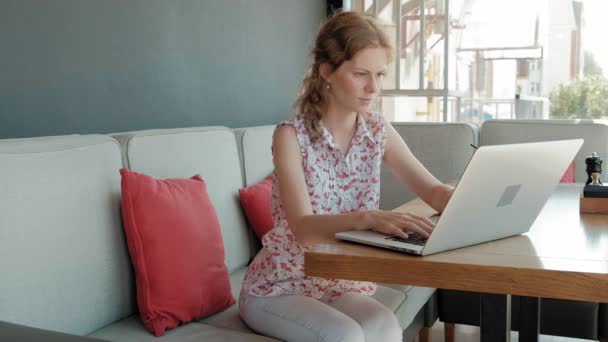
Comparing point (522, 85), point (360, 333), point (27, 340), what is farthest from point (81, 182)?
point (522, 85)

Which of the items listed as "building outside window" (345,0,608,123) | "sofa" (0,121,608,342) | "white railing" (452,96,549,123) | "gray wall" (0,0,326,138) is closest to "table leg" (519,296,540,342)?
"sofa" (0,121,608,342)

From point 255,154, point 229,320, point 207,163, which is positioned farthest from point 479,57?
point 229,320

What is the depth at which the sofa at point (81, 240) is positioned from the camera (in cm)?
145

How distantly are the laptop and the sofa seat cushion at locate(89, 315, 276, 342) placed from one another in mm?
462

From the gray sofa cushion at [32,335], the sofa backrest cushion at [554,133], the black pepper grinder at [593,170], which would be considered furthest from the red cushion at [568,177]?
the gray sofa cushion at [32,335]

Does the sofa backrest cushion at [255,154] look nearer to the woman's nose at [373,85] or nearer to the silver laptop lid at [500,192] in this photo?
the woman's nose at [373,85]

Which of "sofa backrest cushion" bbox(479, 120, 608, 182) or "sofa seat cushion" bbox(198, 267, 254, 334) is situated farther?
"sofa backrest cushion" bbox(479, 120, 608, 182)

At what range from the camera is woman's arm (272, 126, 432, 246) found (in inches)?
49.7

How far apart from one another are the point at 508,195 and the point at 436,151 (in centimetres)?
198

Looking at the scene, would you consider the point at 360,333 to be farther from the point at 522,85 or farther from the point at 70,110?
the point at 522,85

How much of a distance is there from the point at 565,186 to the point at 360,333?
101 centimetres

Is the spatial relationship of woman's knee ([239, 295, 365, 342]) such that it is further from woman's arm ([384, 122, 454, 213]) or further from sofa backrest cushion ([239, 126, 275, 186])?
sofa backrest cushion ([239, 126, 275, 186])

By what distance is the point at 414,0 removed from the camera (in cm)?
441

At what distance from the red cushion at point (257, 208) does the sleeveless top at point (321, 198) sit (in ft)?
1.93
